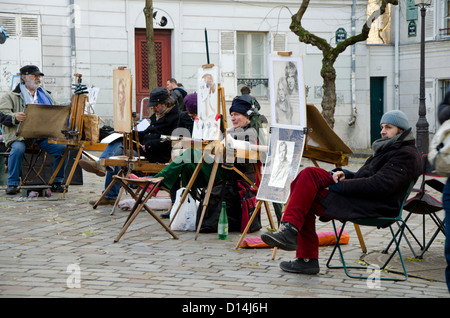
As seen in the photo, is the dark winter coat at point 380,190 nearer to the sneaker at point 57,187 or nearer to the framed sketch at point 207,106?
the framed sketch at point 207,106

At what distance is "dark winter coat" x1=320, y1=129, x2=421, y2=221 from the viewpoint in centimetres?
533

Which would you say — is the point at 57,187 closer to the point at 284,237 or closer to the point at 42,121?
the point at 42,121

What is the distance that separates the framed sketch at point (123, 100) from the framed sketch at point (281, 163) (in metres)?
2.46

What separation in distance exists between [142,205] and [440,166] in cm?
342

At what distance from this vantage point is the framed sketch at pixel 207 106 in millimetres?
7289

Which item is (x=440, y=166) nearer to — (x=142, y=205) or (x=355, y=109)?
(x=142, y=205)

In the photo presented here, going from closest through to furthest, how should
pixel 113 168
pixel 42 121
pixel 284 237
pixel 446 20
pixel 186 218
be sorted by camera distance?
pixel 284 237
pixel 186 218
pixel 113 168
pixel 42 121
pixel 446 20

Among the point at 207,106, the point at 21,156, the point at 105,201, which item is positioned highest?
the point at 207,106

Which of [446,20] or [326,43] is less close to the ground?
[446,20]

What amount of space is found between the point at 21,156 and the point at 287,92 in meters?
4.92

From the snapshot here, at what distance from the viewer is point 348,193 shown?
5.40m

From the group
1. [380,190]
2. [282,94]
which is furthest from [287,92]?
[380,190]

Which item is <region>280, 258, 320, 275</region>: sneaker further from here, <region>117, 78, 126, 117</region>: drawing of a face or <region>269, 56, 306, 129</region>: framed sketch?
<region>117, 78, 126, 117</region>: drawing of a face
